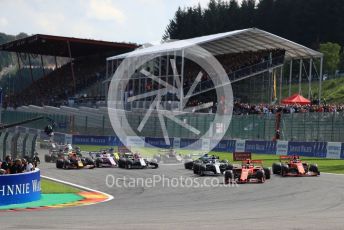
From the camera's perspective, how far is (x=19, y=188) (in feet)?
59.5

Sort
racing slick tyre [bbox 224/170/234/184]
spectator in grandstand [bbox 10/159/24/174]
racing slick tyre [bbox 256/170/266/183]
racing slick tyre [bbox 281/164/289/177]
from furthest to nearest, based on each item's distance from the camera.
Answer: racing slick tyre [bbox 281/164/289/177]
racing slick tyre [bbox 256/170/266/183]
racing slick tyre [bbox 224/170/234/184]
spectator in grandstand [bbox 10/159/24/174]

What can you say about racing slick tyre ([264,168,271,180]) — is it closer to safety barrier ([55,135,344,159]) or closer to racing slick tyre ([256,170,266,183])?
racing slick tyre ([256,170,266,183])

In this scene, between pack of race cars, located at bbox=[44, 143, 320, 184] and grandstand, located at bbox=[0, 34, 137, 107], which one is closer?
pack of race cars, located at bbox=[44, 143, 320, 184]

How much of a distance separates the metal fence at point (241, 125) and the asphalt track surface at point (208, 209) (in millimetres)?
12741

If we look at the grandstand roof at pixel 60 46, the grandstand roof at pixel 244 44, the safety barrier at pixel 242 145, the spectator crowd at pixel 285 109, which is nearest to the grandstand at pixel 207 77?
the grandstand roof at pixel 244 44

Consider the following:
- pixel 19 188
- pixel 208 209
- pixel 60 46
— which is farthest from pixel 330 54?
pixel 208 209

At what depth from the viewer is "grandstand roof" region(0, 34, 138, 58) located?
73.9m

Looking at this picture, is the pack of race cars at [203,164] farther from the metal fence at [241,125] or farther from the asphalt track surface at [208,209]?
the metal fence at [241,125]

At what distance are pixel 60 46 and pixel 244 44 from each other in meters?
29.3

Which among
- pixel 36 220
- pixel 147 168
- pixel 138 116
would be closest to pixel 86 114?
pixel 138 116

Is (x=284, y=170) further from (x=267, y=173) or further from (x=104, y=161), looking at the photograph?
(x=104, y=161)

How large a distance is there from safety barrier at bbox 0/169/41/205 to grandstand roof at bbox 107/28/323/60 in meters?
34.4

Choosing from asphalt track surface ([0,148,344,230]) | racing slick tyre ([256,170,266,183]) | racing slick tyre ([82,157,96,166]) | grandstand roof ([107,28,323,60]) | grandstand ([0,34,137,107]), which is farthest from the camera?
grandstand ([0,34,137,107])

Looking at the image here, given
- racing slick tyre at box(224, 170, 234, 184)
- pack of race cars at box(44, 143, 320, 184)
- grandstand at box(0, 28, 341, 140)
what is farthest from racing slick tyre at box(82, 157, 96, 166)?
grandstand at box(0, 28, 341, 140)
